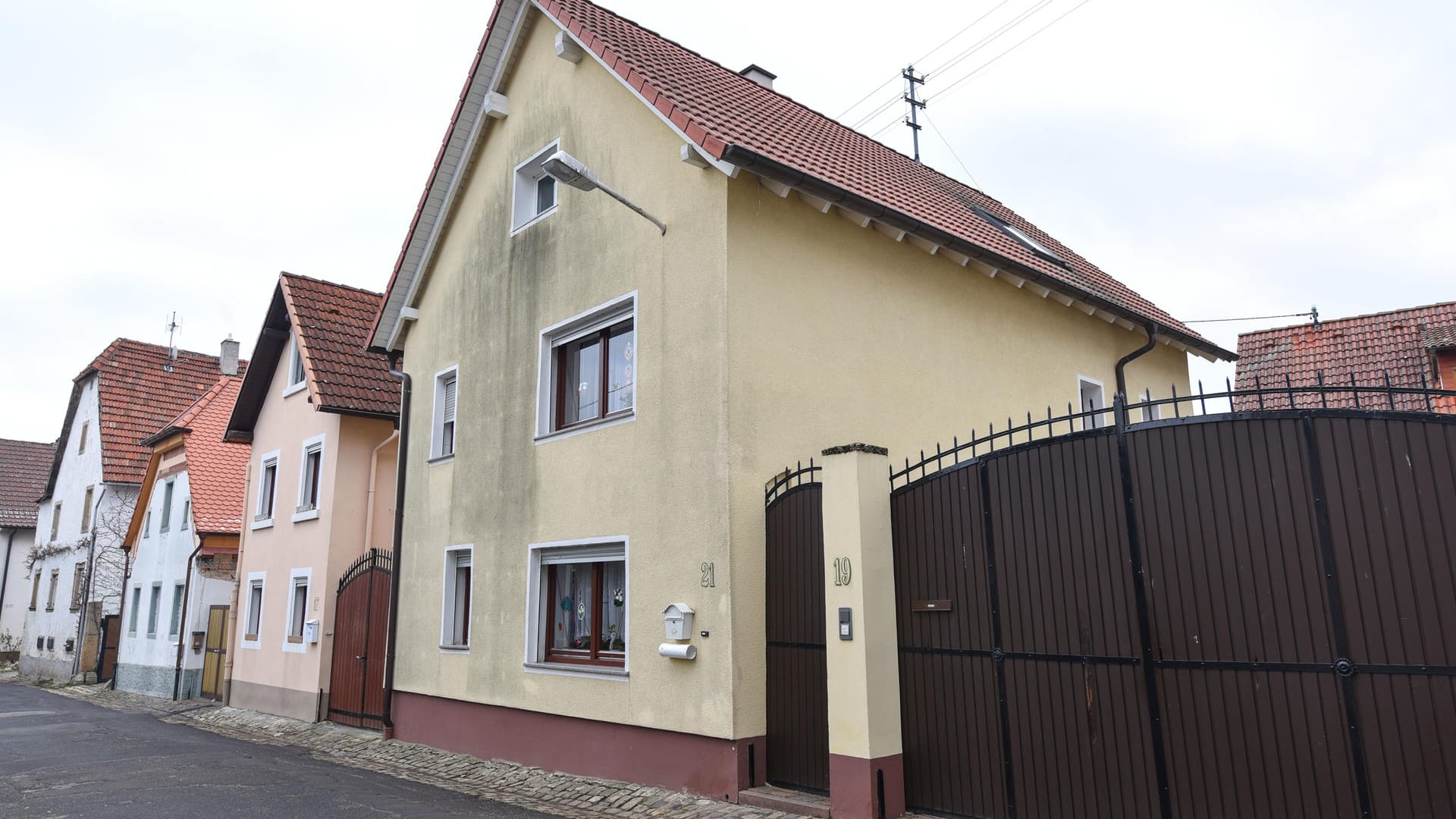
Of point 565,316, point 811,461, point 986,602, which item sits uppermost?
point 565,316

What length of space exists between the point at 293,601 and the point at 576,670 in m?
9.11

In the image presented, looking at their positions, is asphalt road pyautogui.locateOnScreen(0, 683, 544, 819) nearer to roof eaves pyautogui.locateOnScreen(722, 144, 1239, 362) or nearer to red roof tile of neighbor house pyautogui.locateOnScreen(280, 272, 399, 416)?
red roof tile of neighbor house pyautogui.locateOnScreen(280, 272, 399, 416)

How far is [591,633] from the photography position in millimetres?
10852

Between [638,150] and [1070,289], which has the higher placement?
[638,150]

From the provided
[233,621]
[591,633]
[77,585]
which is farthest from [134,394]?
[591,633]

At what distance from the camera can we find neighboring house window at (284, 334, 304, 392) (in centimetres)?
1869

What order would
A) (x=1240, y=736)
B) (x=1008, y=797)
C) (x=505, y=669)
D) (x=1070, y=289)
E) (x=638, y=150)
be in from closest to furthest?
(x=1240, y=736) < (x=1008, y=797) < (x=638, y=150) < (x=505, y=669) < (x=1070, y=289)

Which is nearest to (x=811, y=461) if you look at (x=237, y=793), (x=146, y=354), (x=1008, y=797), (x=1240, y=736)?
(x=1008, y=797)

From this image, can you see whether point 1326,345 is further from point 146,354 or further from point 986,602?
point 146,354

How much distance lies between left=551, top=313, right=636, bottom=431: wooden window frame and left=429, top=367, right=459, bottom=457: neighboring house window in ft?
8.61

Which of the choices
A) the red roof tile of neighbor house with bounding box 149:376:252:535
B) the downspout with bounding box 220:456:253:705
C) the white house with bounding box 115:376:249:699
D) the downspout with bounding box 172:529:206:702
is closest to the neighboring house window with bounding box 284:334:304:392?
the downspout with bounding box 220:456:253:705

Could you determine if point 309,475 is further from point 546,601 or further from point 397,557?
point 546,601

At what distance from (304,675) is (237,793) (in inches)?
259

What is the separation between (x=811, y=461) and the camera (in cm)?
897
